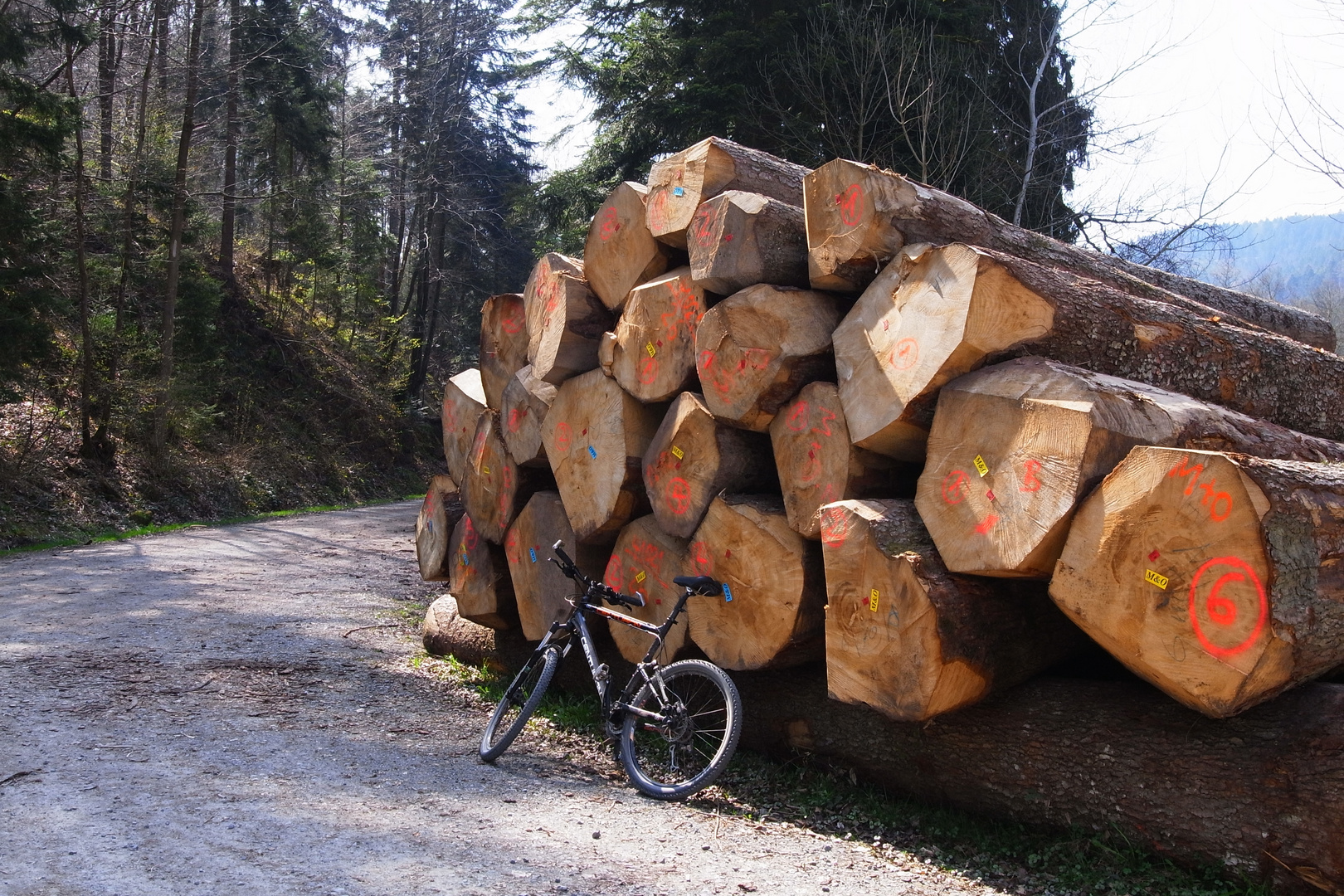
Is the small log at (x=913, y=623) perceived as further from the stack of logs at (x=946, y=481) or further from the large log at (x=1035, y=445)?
the large log at (x=1035, y=445)

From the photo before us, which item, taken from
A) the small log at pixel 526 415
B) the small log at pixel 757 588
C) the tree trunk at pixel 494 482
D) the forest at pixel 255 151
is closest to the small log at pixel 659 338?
the small log at pixel 526 415

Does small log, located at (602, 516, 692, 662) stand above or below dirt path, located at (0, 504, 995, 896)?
above

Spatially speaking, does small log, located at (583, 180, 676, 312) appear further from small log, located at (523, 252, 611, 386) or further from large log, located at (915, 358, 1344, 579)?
large log, located at (915, 358, 1344, 579)

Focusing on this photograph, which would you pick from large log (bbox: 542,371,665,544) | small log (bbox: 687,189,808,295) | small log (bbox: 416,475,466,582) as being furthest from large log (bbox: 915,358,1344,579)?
small log (bbox: 416,475,466,582)

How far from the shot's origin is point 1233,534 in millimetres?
2742

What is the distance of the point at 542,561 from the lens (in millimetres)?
5527

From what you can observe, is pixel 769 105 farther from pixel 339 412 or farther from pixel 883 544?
pixel 339 412

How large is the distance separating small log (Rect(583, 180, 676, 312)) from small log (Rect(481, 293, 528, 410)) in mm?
737

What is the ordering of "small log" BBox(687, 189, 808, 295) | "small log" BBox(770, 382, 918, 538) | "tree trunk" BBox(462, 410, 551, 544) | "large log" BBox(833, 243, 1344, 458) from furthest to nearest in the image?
"tree trunk" BBox(462, 410, 551, 544)
"small log" BBox(687, 189, 808, 295)
"small log" BBox(770, 382, 918, 538)
"large log" BBox(833, 243, 1344, 458)

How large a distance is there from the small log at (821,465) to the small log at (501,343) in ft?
7.79

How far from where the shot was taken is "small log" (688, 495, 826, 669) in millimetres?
4090

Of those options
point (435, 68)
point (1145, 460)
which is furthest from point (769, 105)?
point (435, 68)

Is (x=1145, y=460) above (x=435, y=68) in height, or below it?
below

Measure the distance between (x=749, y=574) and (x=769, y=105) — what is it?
11.7 m
